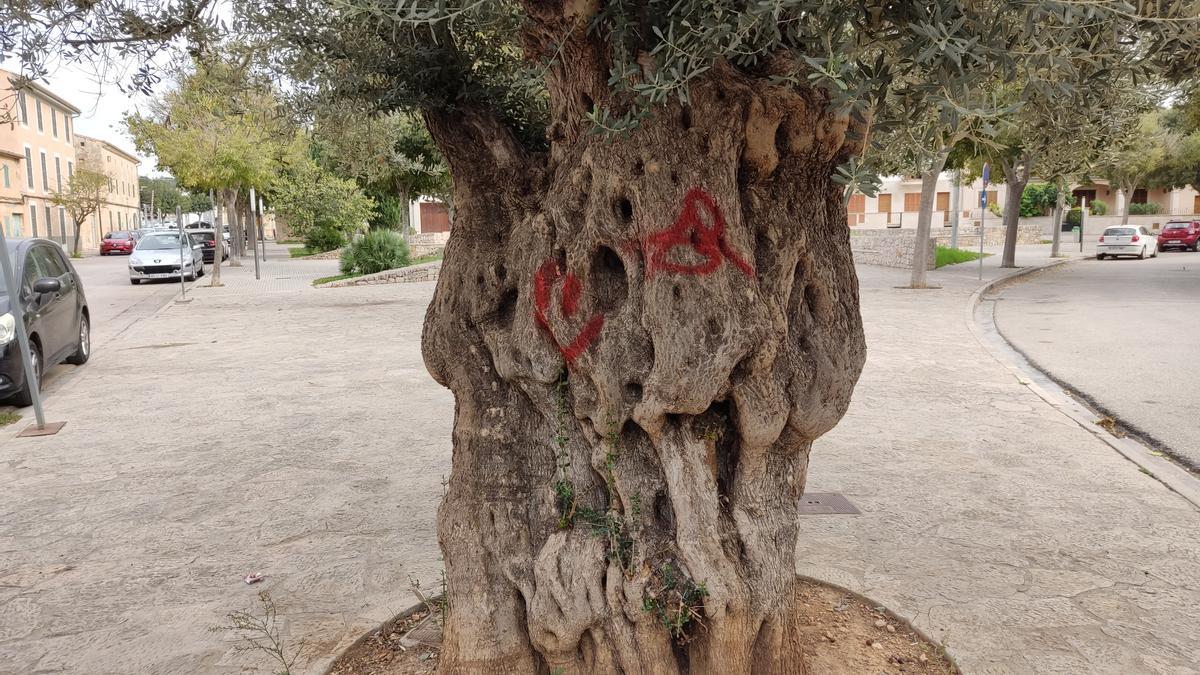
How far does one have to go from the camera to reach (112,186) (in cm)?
5281

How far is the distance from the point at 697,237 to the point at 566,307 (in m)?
0.52

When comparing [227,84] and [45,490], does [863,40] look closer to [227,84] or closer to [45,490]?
[227,84]

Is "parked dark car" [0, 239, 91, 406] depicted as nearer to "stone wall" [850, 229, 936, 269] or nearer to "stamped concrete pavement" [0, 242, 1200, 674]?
"stamped concrete pavement" [0, 242, 1200, 674]

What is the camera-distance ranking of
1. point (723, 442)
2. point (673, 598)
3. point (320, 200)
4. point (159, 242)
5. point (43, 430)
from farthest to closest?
point (320, 200) < point (159, 242) < point (43, 430) < point (723, 442) < point (673, 598)

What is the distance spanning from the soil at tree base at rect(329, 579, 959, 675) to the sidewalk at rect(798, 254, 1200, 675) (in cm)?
12

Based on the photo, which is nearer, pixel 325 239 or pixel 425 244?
pixel 425 244

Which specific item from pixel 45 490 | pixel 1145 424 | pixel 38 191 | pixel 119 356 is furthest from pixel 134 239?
pixel 1145 424

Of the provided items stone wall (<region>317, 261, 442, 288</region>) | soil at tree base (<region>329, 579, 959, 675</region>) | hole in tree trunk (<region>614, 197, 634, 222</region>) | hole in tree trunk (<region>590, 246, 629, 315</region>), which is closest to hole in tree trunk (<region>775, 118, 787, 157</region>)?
hole in tree trunk (<region>614, 197, 634, 222</region>)

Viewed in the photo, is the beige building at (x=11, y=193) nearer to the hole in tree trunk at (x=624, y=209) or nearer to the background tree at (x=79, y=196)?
the background tree at (x=79, y=196)

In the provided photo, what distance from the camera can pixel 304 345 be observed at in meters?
12.6

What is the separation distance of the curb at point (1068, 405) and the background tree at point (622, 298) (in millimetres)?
4237

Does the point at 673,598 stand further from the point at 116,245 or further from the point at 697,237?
the point at 116,245

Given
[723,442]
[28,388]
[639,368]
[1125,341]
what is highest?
[639,368]

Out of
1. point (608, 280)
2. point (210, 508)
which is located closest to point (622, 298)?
point (608, 280)
